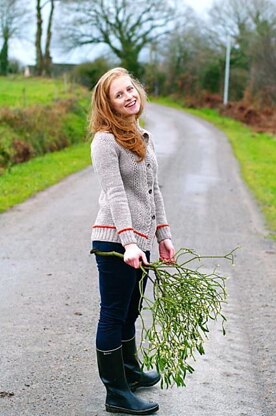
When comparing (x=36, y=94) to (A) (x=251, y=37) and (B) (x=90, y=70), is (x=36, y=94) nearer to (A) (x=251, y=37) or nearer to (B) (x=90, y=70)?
(A) (x=251, y=37)

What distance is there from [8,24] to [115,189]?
170 ft

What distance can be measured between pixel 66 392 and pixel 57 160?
48.6ft

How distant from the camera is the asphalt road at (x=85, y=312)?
4105 mm

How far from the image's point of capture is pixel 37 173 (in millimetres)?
15742

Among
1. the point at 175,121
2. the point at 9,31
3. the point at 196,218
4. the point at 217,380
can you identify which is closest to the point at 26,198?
the point at 196,218

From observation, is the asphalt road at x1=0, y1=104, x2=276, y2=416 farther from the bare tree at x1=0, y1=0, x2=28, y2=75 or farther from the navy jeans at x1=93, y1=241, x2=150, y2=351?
the bare tree at x1=0, y1=0, x2=28, y2=75

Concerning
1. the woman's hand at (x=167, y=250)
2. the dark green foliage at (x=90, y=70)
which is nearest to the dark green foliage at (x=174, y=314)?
the woman's hand at (x=167, y=250)

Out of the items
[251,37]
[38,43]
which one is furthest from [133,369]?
[38,43]

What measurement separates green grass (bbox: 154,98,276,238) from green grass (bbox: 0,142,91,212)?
14.4 feet

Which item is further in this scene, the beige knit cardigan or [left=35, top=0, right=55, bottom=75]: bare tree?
[left=35, top=0, right=55, bottom=75]: bare tree

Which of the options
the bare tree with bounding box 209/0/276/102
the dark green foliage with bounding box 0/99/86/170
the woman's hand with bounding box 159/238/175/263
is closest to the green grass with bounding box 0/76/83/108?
the dark green foliage with bounding box 0/99/86/170

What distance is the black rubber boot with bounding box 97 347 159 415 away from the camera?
3.86m

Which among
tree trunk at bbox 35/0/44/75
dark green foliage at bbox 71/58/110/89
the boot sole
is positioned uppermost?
tree trunk at bbox 35/0/44/75

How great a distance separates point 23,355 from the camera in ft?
15.6
